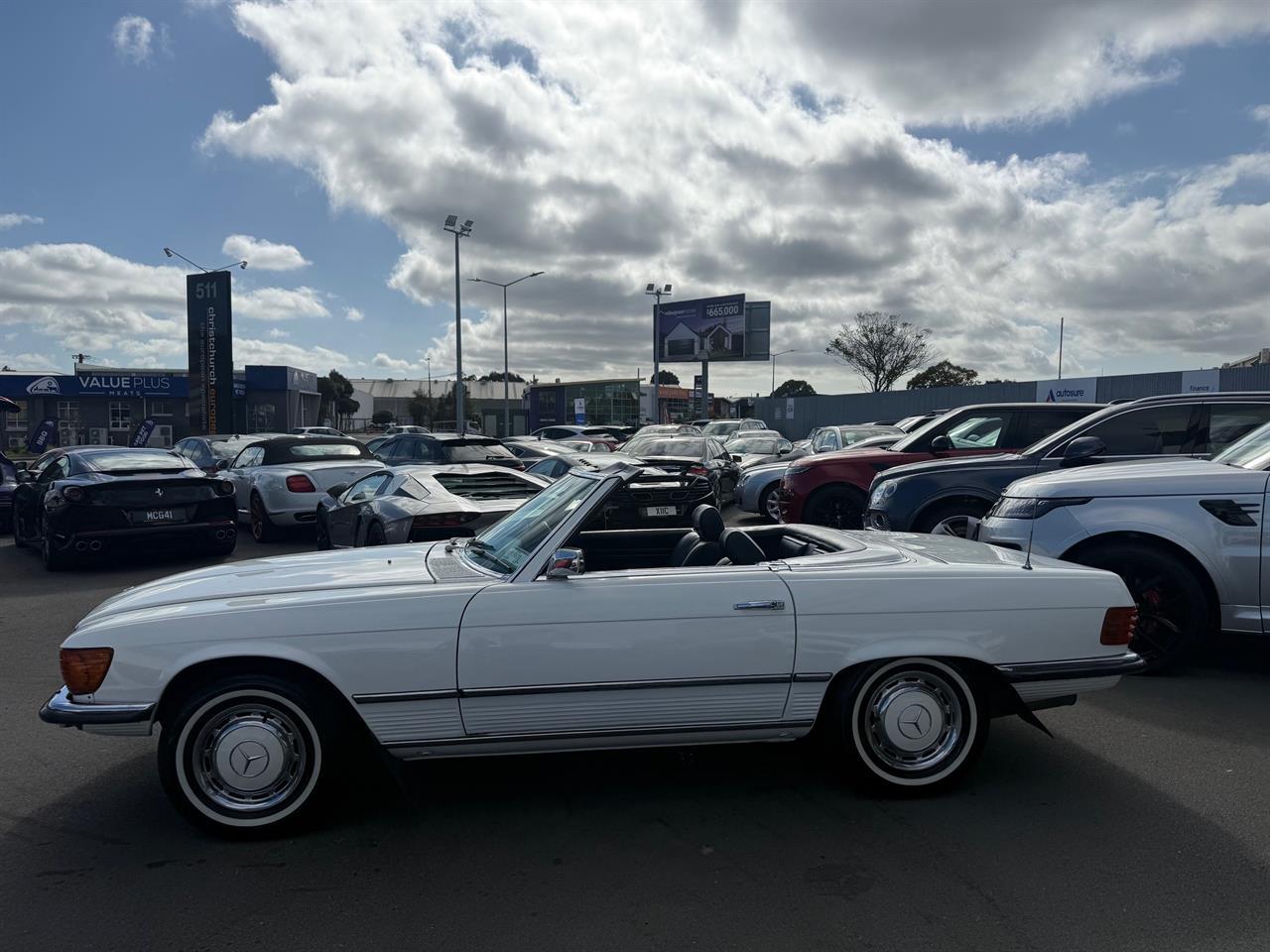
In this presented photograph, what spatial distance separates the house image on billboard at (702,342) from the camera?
4894 cm

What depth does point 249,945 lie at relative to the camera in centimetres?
285

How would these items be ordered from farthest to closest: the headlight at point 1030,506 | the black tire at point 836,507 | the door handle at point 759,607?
the black tire at point 836,507 → the headlight at point 1030,506 → the door handle at point 759,607

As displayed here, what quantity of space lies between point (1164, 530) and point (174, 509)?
9522 mm

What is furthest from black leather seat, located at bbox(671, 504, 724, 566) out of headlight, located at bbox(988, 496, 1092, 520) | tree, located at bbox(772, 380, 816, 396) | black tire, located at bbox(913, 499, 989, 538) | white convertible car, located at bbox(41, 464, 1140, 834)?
tree, located at bbox(772, 380, 816, 396)

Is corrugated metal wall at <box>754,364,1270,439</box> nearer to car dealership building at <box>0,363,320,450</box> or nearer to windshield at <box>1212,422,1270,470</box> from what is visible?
windshield at <box>1212,422,1270,470</box>

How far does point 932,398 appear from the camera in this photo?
39.2 meters

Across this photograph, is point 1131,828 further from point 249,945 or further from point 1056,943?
point 249,945

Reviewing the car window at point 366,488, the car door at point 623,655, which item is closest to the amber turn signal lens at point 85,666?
the car door at point 623,655

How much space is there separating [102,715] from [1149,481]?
5619 mm

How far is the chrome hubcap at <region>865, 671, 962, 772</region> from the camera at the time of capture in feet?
→ 12.4

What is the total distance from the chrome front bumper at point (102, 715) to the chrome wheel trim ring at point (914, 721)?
274 cm

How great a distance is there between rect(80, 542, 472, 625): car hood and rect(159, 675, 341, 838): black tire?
0.41 metres

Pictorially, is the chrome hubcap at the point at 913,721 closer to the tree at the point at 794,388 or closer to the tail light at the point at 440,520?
the tail light at the point at 440,520

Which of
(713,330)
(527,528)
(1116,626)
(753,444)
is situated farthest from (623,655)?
(713,330)
